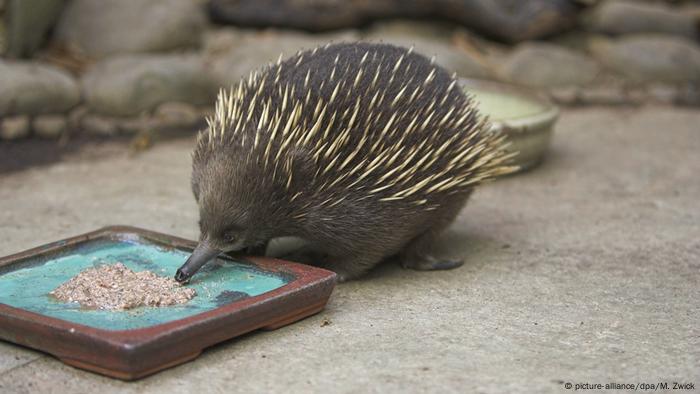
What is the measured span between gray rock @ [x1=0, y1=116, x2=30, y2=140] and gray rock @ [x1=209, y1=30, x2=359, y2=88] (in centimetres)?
153

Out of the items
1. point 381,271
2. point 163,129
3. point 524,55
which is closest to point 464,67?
point 524,55

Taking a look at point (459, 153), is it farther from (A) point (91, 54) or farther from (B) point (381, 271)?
(A) point (91, 54)

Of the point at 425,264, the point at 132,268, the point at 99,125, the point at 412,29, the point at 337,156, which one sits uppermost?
the point at 337,156

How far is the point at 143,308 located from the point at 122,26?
451cm

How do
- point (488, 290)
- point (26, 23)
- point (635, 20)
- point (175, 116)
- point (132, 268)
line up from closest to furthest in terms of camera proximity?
point (132, 268)
point (488, 290)
point (26, 23)
point (175, 116)
point (635, 20)

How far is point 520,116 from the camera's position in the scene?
5988 mm

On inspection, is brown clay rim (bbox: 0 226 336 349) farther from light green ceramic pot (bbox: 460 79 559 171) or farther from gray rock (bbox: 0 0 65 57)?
gray rock (bbox: 0 0 65 57)

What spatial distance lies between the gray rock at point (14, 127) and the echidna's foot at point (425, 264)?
3.36m

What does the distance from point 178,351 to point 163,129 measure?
411cm

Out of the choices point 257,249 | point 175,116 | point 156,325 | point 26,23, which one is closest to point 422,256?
point 257,249

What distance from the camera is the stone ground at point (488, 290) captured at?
3.14m

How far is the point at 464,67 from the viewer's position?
7617 mm

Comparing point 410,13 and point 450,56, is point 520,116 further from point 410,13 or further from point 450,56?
point 410,13

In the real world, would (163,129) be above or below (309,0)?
below
